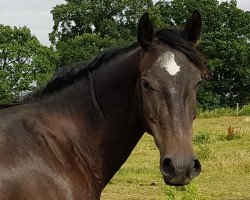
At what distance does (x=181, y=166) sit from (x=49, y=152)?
1.08 metres

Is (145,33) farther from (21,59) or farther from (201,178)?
(21,59)

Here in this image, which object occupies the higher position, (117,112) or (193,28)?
(193,28)

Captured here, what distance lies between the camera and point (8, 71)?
42094 mm

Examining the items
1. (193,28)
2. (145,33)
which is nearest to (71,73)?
(145,33)

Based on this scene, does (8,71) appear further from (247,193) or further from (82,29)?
(247,193)

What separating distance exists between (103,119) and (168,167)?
0.85 meters

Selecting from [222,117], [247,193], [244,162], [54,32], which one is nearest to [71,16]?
[54,32]

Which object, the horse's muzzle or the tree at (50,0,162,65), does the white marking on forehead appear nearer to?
the horse's muzzle

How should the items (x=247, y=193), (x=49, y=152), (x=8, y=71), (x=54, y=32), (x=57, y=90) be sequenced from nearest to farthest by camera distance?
(x=49, y=152)
(x=57, y=90)
(x=247, y=193)
(x=8, y=71)
(x=54, y=32)

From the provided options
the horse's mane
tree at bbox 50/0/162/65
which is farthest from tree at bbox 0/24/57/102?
the horse's mane

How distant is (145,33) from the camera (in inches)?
156

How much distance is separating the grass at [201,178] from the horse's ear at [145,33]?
5.21 metres

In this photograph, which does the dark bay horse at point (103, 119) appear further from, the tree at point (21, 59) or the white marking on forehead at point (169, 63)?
the tree at point (21, 59)

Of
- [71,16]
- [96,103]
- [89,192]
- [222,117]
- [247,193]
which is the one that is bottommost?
[222,117]
